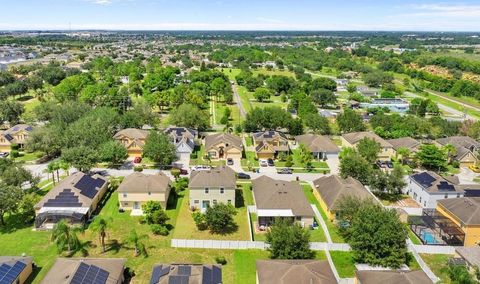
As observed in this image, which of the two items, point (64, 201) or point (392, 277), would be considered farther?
point (64, 201)

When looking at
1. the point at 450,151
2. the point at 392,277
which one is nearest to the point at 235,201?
the point at 392,277

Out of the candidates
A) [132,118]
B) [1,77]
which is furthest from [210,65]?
[132,118]

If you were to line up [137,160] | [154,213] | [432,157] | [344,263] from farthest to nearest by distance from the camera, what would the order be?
[137,160] < [432,157] < [154,213] < [344,263]

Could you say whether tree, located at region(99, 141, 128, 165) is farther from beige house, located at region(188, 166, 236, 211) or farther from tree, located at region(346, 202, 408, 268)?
tree, located at region(346, 202, 408, 268)

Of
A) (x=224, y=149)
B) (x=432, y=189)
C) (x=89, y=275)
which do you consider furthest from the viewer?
(x=224, y=149)

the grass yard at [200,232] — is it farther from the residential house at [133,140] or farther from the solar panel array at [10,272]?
the residential house at [133,140]

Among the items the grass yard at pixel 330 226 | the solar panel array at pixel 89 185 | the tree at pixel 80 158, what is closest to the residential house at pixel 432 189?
the grass yard at pixel 330 226

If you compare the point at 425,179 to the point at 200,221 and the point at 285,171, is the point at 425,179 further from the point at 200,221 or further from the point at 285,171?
the point at 200,221
